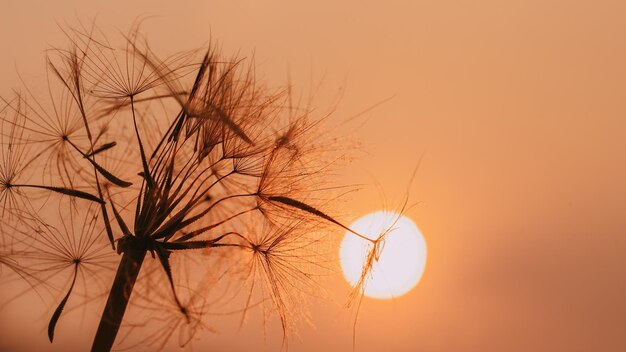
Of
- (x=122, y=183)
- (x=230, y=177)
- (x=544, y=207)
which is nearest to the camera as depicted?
(x=122, y=183)

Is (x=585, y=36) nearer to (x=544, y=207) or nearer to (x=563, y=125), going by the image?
(x=563, y=125)

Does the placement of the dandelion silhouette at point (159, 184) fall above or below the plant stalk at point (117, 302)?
above

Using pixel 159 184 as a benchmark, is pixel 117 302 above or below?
below

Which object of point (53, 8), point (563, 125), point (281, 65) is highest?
point (53, 8)

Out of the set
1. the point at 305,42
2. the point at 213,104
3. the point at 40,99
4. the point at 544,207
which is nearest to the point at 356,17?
the point at 305,42

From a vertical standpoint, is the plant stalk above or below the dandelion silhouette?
below
